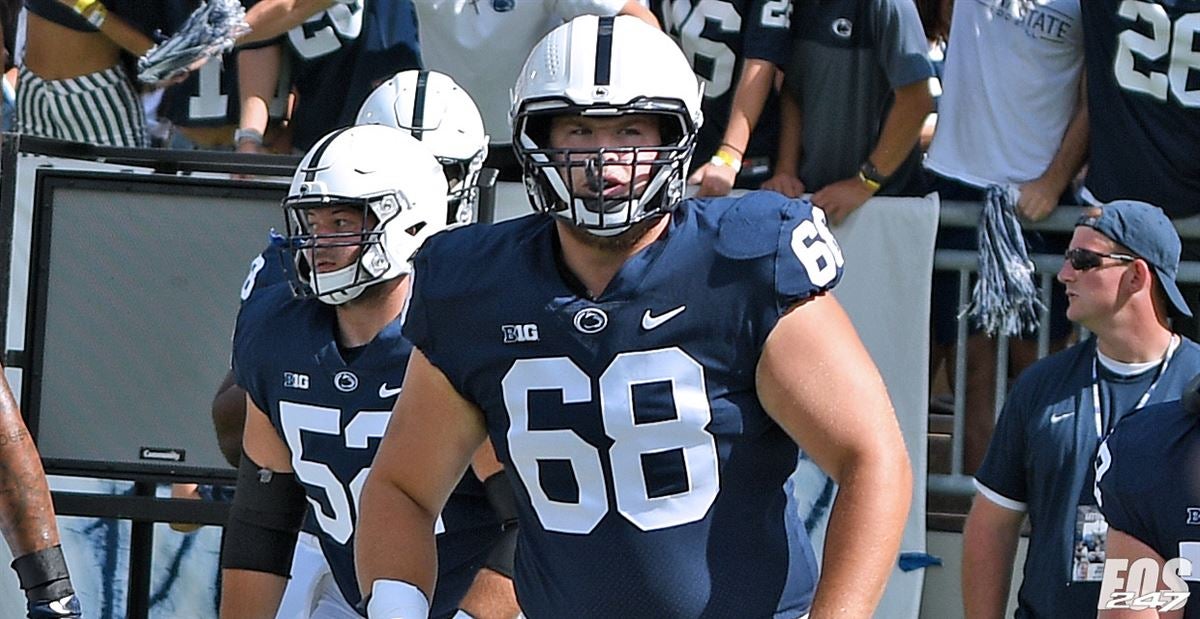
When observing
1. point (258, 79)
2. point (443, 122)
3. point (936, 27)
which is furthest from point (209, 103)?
point (936, 27)

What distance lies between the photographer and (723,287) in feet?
9.95

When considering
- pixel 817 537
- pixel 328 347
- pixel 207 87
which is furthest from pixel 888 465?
pixel 207 87

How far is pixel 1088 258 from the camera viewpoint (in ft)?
16.0

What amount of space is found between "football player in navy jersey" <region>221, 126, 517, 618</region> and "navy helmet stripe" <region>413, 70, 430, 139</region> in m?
0.56

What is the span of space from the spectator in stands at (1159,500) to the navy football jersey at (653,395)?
0.97 meters

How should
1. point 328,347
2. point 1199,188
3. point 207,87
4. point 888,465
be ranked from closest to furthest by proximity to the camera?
point 888,465
point 328,347
point 1199,188
point 207,87

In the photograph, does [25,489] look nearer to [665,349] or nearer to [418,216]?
[418,216]

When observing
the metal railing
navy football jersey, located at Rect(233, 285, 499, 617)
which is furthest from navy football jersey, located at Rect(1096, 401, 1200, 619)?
the metal railing

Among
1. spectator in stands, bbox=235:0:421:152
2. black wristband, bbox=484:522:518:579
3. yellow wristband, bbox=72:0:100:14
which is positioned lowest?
black wristband, bbox=484:522:518:579

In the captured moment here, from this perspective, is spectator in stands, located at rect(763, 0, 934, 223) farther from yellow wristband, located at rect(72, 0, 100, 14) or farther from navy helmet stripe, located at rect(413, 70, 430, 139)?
yellow wristband, located at rect(72, 0, 100, 14)

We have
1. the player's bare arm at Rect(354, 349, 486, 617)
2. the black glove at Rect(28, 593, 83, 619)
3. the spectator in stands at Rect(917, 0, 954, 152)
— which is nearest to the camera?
the player's bare arm at Rect(354, 349, 486, 617)

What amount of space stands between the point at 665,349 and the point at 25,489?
1.65m

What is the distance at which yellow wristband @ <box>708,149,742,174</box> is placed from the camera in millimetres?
5570

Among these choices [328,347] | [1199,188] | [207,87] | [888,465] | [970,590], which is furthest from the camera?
[207,87]
